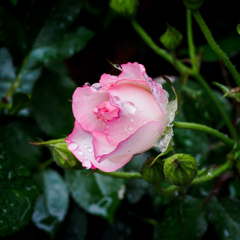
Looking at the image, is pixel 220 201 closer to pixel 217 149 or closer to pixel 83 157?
pixel 217 149

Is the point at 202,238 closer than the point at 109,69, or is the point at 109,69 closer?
the point at 202,238

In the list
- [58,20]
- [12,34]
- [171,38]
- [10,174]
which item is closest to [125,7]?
[171,38]

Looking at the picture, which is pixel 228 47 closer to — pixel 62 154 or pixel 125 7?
pixel 125 7

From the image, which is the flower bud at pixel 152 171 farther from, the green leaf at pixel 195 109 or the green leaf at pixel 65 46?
the green leaf at pixel 65 46

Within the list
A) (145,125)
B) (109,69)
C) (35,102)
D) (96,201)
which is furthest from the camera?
(109,69)

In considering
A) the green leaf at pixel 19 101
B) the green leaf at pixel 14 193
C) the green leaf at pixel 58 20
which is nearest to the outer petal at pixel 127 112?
the green leaf at pixel 14 193

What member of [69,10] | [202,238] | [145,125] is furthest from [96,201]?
[69,10]

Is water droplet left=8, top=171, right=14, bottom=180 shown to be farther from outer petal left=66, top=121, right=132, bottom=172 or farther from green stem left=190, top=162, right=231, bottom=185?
green stem left=190, top=162, right=231, bottom=185

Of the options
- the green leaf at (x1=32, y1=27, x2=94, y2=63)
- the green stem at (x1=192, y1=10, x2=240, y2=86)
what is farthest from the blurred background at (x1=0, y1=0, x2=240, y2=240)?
the green stem at (x1=192, y1=10, x2=240, y2=86)
